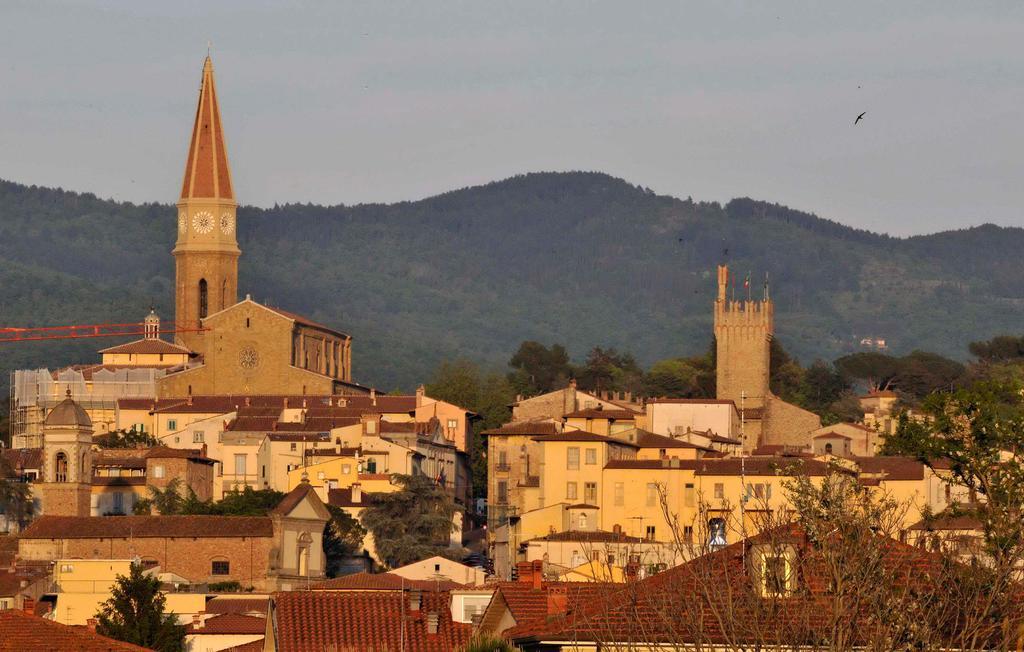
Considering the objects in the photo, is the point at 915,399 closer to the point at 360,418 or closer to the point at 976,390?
the point at 360,418

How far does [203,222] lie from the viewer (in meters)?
131

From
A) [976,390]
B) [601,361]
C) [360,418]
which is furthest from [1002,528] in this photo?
[601,361]

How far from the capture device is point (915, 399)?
129 meters

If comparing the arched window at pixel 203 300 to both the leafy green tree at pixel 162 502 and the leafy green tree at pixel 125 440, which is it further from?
the leafy green tree at pixel 162 502

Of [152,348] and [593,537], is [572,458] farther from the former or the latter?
[152,348]

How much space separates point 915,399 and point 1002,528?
108 meters

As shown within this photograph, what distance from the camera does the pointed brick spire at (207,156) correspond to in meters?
132

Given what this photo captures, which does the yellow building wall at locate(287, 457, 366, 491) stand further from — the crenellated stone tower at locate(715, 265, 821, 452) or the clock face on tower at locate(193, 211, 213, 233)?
the clock face on tower at locate(193, 211, 213, 233)

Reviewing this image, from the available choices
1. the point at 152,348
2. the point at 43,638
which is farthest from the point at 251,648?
the point at 152,348

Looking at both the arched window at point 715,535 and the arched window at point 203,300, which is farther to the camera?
the arched window at point 203,300

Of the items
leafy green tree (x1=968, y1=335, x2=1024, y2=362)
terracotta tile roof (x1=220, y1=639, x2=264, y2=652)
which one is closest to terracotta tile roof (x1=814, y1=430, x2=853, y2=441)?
leafy green tree (x1=968, y1=335, x2=1024, y2=362)

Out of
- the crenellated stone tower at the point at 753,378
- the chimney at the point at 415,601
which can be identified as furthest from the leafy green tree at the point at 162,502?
the chimney at the point at 415,601

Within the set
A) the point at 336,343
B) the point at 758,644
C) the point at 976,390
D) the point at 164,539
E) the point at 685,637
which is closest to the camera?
the point at 758,644

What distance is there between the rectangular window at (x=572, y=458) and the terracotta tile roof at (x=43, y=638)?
4404 cm
